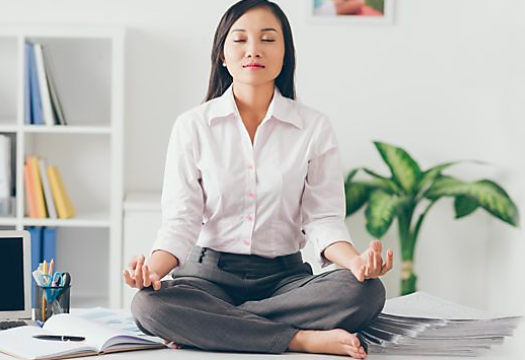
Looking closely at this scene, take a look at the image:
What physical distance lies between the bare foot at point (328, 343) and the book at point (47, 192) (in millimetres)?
1497

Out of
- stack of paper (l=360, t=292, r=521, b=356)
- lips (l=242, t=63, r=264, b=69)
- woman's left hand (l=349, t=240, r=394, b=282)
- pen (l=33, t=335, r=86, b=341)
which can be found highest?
lips (l=242, t=63, r=264, b=69)

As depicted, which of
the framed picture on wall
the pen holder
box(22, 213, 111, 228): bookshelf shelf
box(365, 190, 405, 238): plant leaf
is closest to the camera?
the pen holder

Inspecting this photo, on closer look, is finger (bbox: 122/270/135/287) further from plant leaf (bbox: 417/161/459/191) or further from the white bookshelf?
plant leaf (bbox: 417/161/459/191)

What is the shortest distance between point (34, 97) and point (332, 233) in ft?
4.80

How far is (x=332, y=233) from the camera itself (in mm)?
2408

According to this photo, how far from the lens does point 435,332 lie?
2.34 metres

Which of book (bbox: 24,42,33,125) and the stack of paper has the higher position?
book (bbox: 24,42,33,125)

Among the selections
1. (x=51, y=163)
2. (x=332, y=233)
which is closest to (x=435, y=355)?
(x=332, y=233)

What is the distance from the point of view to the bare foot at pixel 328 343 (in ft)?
7.08

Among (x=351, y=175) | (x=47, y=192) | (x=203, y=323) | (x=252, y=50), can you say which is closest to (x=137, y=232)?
(x=47, y=192)

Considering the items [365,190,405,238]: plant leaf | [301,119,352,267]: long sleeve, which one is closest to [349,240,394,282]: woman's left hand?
[301,119,352,267]: long sleeve

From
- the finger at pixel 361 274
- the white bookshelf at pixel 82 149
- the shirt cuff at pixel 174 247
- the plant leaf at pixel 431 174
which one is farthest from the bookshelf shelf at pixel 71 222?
the finger at pixel 361 274

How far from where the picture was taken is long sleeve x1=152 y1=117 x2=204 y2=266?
7.77ft

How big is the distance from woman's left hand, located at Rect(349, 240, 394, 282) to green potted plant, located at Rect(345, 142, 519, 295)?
1.17 m
